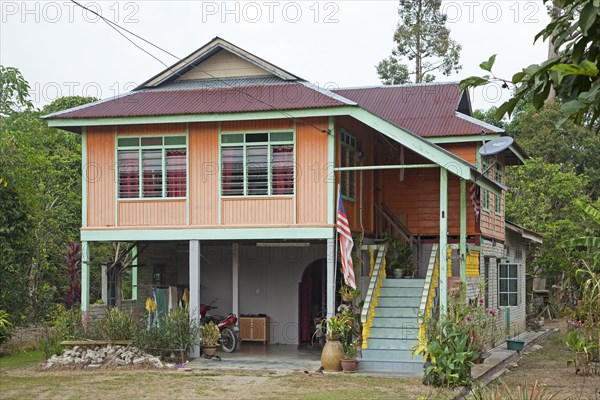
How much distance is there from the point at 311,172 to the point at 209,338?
419 centimetres

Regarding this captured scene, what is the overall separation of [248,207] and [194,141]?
1.90 metres

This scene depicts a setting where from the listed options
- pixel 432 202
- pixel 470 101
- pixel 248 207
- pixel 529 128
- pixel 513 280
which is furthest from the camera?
pixel 529 128

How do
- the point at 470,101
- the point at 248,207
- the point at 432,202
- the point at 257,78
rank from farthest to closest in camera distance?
1. the point at 470,101
2. the point at 432,202
3. the point at 257,78
4. the point at 248,207

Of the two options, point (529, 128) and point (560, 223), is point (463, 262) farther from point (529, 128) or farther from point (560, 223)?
point (529, 128)

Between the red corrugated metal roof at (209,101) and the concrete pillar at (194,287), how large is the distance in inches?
116

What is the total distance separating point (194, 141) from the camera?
60.2 feet

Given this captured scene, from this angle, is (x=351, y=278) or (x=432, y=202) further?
(x=432, y=202)

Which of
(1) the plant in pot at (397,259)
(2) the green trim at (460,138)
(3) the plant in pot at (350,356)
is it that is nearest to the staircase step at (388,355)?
(3) the plant in pot at (350,356)

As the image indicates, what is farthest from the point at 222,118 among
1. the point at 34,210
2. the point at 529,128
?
the point at 529,128

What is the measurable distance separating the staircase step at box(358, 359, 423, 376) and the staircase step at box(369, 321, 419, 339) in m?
0.75

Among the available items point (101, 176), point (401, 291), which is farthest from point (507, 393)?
point (101, 176)

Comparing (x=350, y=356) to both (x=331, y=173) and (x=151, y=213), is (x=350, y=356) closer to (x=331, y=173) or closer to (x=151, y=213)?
(x=331, y=173)

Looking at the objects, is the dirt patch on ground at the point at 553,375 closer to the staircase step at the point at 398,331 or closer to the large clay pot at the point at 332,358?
the staircase step at the point at 398,331

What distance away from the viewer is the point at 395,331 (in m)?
17.2
